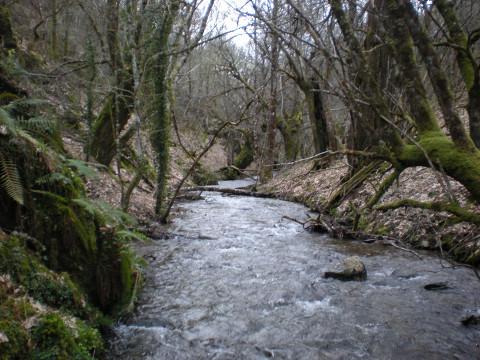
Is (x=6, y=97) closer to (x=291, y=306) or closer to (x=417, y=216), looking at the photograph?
(x=291, y=306)

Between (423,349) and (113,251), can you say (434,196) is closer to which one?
(423,349)

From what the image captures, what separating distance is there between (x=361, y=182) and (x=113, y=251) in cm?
804

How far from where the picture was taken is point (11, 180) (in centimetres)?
362

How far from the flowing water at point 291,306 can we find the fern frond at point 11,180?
1.82 m

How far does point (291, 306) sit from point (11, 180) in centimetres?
376

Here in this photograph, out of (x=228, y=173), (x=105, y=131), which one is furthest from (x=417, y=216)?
(x=228, y=173)

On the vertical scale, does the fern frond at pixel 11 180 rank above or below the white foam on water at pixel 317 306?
above

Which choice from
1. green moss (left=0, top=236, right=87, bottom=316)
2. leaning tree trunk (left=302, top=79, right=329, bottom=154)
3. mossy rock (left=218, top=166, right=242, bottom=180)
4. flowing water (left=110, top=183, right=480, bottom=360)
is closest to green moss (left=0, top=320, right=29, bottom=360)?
green moss (left=0, top=236, right=87, bottom=316)

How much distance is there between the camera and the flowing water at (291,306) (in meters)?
4.37

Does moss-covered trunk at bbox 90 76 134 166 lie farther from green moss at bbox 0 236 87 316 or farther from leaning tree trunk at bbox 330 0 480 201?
leaning tree trunk at bbox 330 0 480 201

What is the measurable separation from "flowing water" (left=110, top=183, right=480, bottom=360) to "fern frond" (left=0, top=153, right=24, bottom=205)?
182cm

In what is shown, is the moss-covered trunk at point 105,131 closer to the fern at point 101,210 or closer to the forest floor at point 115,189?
the forest floor at point 115,189

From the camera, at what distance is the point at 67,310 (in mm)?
3803

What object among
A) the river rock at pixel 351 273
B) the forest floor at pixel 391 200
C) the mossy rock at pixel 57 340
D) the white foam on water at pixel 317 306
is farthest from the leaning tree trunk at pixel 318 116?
the mossy rock at pixel 57 340
